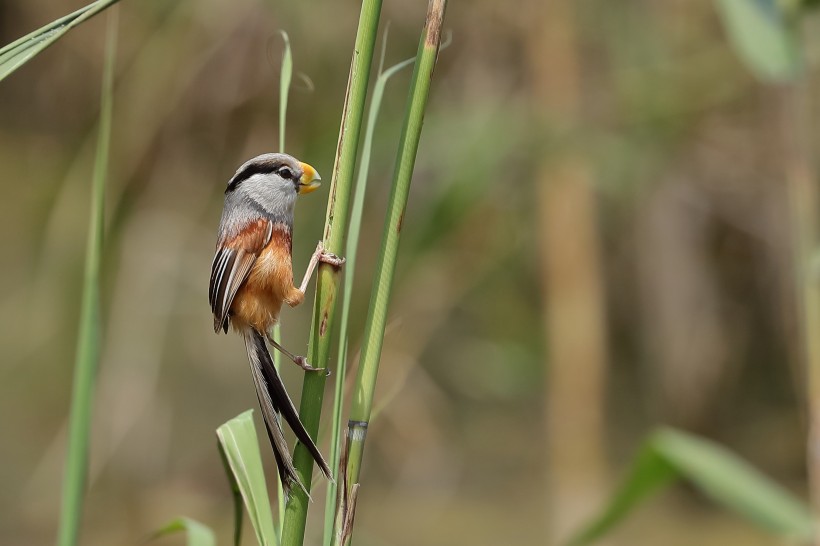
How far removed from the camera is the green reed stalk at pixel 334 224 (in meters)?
1.06

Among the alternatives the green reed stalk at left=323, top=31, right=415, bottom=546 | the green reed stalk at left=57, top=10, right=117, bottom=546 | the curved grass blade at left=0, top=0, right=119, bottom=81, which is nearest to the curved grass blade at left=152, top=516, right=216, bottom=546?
the green reed stalk at left=57, top=10, right=117, bottom=546

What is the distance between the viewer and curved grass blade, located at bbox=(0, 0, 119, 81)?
1000 mm

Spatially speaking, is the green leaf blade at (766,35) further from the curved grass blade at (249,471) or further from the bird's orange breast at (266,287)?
the curved grass blade at (249,471)

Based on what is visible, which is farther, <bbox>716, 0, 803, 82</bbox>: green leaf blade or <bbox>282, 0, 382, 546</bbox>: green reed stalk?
<bbox>716, 0, 803, 82</bbox>: green leaf blade

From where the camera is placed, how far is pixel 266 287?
4.76ft

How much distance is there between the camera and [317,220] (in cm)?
318

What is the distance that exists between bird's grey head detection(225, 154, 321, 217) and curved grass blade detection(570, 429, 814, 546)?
665 mm

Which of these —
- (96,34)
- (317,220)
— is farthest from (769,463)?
(96,34)

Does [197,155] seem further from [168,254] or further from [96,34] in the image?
[96,34]

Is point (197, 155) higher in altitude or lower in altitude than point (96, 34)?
lower

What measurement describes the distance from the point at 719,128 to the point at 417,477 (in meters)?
1.96

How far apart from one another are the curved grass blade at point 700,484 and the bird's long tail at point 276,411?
0.63 metres

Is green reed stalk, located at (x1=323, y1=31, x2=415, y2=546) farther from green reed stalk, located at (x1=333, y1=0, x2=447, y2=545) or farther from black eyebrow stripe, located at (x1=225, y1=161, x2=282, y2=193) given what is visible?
black eyebrow stripe, located at (x1=225, y1=161, x2=282, y2=193)

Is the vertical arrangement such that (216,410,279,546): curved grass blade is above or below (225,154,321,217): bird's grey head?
below
